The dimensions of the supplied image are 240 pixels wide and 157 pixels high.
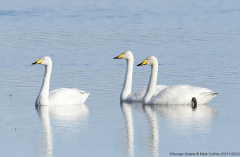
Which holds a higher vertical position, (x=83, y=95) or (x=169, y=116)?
(x=83, y=95)

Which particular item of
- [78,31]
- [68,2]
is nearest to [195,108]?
[78,31]

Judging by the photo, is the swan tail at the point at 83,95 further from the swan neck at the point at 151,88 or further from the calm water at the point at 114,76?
the swan neck at the point at 151,88

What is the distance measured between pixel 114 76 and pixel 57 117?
19.4 ft

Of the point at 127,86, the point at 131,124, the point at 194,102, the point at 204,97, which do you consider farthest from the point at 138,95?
the point at 131,124

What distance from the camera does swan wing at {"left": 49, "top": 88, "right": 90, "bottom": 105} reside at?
1457 centimetres

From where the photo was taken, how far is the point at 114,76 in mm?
18453

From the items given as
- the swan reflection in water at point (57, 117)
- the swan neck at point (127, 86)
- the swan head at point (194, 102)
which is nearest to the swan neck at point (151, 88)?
the swan neck at point (127, 86)

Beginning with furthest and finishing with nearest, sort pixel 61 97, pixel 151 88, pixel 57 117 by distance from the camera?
1. pixel 151 88
2. pixel 61 97
3. pixel 57 117

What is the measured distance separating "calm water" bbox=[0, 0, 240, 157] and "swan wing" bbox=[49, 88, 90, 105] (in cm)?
33

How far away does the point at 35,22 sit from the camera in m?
33.9

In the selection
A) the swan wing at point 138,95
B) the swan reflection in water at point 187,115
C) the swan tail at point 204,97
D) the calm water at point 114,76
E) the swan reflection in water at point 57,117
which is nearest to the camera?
the swan reflection in water at point 57,117

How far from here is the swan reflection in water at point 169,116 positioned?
10.5m

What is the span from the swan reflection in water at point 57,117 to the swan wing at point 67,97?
149 mm

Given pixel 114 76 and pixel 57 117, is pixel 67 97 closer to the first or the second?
pixel 57 117
